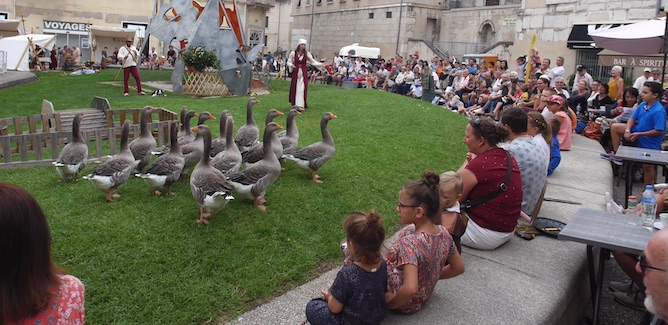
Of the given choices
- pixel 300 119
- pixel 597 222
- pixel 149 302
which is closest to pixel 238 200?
pixel 149 302

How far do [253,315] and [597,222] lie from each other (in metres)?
3.29

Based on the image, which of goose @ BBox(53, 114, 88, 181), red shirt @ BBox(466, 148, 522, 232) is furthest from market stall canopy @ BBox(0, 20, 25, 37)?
red shirt @ BBox(466, 148, 522, 232)

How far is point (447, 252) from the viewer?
424 centimetres

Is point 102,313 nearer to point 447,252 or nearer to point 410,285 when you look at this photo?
point 410,285

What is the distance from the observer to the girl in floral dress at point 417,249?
3899 millimetres

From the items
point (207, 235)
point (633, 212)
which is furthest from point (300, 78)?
point (633, 212)

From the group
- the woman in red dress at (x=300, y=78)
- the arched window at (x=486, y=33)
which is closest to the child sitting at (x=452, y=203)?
the woman in red dress at (x=300, y=78)

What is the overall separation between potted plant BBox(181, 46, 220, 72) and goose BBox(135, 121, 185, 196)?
Result: 12664 millimetres

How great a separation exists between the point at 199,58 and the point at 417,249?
16.9 metres

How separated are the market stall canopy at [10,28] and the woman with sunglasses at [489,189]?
35825mm

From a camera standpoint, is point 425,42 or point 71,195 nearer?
point 71,195

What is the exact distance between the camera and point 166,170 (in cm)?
708

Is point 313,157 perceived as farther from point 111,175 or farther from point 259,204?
point 111,175

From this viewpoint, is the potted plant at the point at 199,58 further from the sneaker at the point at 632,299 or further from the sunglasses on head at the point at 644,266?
the sunglasses on head at the point at 644,266
